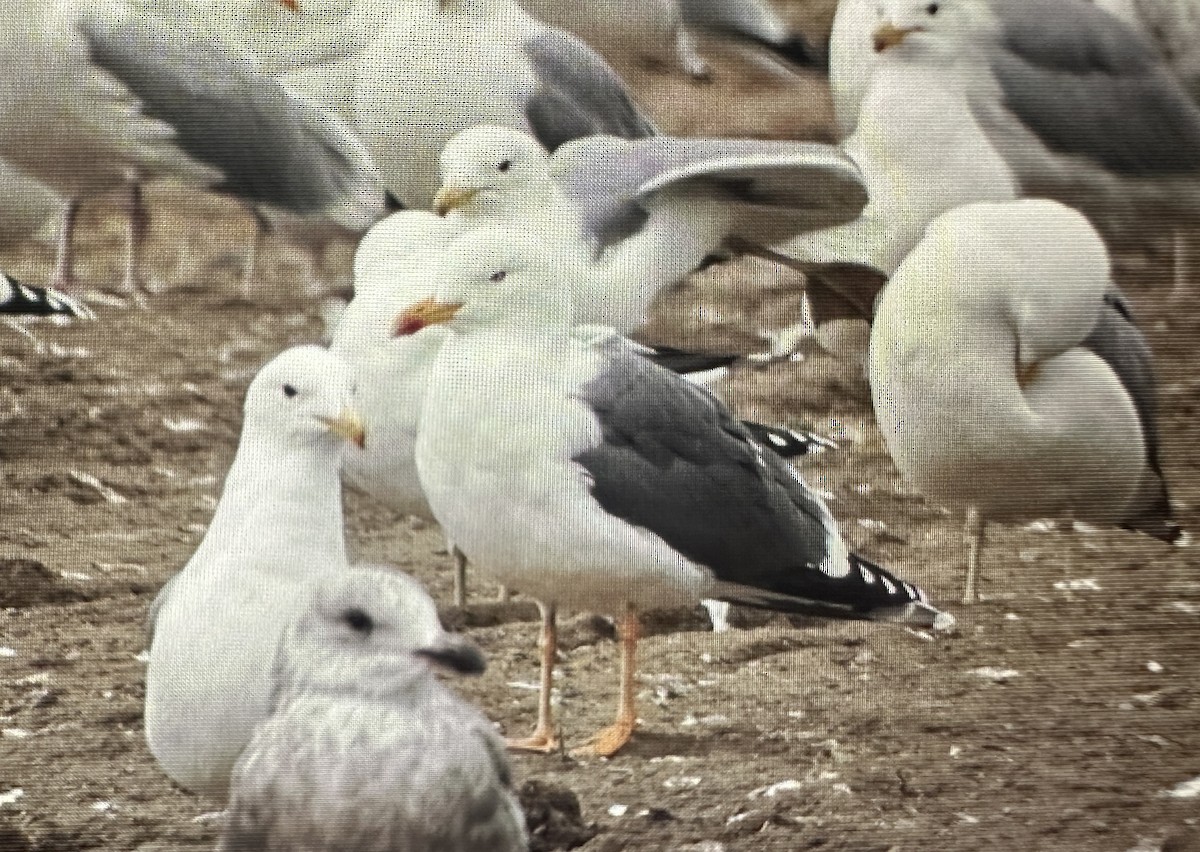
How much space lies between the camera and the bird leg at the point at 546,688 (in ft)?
6.53

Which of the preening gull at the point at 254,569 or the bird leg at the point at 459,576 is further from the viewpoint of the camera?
the bird leg at the point at 459,576

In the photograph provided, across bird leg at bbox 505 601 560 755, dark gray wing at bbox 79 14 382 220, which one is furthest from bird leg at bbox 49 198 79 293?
bird leg at bbox 505 601 560 755

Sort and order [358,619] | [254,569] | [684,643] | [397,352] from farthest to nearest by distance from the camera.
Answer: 1. [684,643]
2. [397,352]
3. [254,569]
4. [358,619]

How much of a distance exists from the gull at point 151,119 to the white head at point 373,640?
490 millimetres

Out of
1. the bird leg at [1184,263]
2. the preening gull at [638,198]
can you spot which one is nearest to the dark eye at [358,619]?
the preening gull at [638,198]

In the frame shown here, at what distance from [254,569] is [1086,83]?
111 centimetres

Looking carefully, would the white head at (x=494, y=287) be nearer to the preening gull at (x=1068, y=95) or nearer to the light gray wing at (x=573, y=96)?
the light gray wing at (x=573, y=96)

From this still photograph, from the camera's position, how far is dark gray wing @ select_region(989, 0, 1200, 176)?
208 centimetres

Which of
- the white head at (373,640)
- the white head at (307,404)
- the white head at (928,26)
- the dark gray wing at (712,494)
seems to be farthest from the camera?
the white head at (928,26)

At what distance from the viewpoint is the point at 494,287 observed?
1924 mm

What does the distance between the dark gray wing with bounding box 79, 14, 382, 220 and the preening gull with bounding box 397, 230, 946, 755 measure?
0.21 m

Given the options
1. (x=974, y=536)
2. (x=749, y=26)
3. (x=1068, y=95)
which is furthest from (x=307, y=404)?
(x=1068, y=95)

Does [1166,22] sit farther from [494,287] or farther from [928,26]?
[494,287]

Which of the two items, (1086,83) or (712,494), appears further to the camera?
(1086,83)
